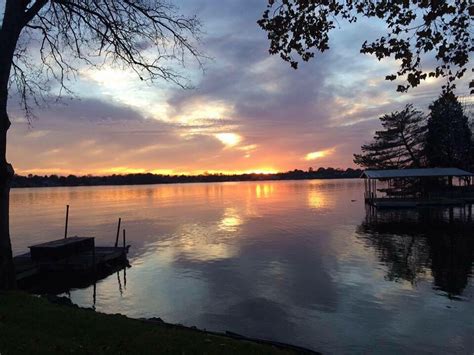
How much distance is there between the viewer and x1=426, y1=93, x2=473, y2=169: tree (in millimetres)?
84312

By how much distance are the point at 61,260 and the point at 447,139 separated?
7858cm

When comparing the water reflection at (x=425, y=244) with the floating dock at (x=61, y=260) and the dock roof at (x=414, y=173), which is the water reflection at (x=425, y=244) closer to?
the dock roof at (x=414, y=173)

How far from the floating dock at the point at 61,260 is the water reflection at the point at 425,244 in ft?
63.6

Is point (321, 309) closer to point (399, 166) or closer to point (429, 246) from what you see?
point (429, 246)

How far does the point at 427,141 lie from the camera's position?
8625 cm

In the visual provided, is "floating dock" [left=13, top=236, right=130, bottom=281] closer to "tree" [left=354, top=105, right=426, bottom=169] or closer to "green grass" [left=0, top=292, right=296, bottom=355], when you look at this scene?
"green grass" [left=0, top=292, right=296, bottom=355]

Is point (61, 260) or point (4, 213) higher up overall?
point (4, 213)

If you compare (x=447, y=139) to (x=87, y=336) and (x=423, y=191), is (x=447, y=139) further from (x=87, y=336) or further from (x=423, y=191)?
(x=87, y=336)

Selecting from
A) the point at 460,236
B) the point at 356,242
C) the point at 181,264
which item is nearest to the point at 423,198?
the point at 460,236

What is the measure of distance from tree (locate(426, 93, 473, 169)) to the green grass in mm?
84630

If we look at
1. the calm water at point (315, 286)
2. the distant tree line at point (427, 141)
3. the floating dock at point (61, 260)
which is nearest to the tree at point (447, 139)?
the distant tree line at point (427, 141)

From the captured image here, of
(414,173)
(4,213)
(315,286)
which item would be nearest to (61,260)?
(315,286)

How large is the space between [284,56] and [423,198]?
65581 millimetres

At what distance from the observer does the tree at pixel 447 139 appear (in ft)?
277
